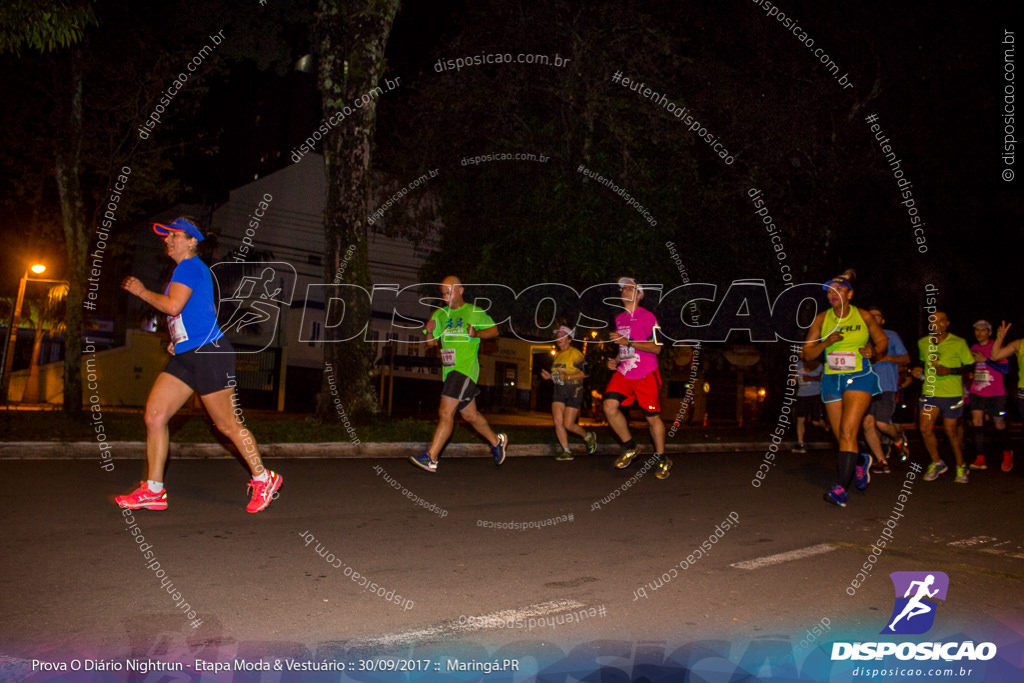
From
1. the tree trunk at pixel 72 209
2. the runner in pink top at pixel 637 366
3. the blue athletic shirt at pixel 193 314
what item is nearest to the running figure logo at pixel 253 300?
the tree trunk at pixel 72 209

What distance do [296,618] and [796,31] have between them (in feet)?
61.7

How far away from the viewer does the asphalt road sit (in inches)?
143

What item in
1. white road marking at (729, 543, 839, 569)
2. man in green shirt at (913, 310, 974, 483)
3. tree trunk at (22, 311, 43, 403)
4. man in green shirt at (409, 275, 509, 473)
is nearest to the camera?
white road marking at (729, 543, 839, 569)

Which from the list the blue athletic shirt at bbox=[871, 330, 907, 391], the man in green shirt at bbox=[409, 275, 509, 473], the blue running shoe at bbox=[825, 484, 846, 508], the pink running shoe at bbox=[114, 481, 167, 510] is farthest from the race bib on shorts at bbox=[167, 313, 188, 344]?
the blue athletic shirt at bbox=[871, 330, 907, 391]

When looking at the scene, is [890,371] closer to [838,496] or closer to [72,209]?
[838,496]

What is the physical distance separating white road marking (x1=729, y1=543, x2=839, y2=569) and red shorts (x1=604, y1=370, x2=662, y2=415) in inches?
142

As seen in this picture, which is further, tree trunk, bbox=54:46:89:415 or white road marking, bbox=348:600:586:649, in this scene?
tree trunk, bbox=54:46:89:415

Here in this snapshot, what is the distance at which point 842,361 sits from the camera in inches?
296

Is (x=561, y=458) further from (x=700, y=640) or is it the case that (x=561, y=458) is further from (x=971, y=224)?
(x=971, y=224)

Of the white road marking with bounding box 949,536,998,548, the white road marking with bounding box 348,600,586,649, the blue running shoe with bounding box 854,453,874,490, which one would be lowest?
the white road marking with bounding box 348,600,586,649

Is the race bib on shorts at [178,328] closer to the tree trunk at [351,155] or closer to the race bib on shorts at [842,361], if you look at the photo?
the race bib on shorts at [842,361]

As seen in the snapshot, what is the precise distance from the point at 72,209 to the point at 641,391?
484 inches

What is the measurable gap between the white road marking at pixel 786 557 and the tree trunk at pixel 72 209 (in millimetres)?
14226

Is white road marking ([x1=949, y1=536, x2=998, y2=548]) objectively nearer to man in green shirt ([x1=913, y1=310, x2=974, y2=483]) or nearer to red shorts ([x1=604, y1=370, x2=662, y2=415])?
red shorts ([x1=604, y1=370, x2=662, y2=415])
